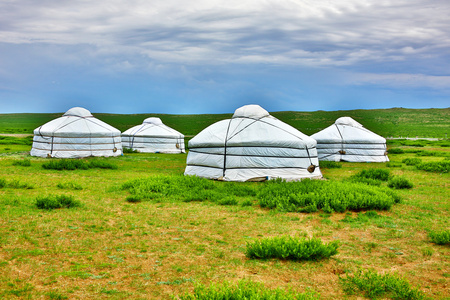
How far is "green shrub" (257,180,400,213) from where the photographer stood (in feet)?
26.5

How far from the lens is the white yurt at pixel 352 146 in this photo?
71.3 ft

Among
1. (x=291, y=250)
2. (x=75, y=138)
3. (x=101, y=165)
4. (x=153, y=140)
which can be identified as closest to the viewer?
(x=291, y=250)

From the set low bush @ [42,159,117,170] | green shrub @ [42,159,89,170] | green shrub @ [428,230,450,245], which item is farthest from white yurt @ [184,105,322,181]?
green shrub @ [428,230,450,245]

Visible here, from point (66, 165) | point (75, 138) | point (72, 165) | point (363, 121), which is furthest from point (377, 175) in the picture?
point (363, 121)

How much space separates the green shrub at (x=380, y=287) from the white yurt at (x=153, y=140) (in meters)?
24.6

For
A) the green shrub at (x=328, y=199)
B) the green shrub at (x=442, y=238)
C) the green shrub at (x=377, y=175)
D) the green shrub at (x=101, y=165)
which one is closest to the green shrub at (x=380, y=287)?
the green shrub at (x=442, y=238)

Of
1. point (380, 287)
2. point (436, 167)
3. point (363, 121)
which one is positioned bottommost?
point (380, 287)

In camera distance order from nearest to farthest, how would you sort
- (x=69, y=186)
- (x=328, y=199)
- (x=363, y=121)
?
(x=328, y=199)
(x=69, y=186)
(x=363, y=121)

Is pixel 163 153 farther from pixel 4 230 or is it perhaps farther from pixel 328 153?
pixel 4 230

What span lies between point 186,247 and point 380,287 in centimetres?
272

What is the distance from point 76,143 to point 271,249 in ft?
61.7

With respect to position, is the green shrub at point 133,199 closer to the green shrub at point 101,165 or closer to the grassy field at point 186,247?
the grassy field at point 186,247

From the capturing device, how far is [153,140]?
2820 centimetres

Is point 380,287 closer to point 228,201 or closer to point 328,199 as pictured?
point 328,199
